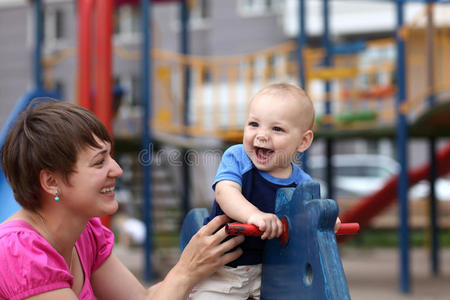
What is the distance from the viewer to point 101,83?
17.3ft

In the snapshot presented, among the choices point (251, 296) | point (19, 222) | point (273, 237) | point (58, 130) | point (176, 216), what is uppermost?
point (58, 130)

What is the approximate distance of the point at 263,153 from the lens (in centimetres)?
177

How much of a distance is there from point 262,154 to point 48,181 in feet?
2.09

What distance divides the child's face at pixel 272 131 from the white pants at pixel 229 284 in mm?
329

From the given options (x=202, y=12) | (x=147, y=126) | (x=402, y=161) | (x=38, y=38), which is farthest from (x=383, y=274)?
(x=202, y=12)

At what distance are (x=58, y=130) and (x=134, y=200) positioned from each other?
30.8 feet

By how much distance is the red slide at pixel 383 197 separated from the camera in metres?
7.34

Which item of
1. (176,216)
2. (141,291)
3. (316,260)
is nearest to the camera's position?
(316,260)

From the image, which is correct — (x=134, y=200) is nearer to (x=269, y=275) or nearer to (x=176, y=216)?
(x=176, y=216)

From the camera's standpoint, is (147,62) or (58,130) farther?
(147,62)

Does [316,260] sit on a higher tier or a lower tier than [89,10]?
lower

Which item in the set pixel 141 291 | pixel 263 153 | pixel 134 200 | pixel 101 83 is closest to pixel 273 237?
pixel 263 153

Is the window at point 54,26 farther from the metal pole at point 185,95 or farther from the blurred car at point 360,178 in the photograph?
the metal pole at point 185,95

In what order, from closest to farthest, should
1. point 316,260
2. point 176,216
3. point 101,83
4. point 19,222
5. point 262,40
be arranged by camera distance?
point 316,260 → point 19,222 → point 101,83 → point 176,216 → point 262,40
